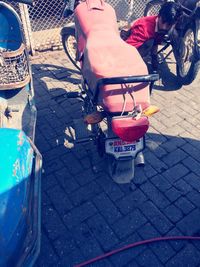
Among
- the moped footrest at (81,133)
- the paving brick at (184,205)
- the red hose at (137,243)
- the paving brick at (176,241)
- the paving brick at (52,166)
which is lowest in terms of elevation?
the paving brick at (176,241)

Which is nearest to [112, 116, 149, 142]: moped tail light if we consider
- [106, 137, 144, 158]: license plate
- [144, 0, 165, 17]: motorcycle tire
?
[106, 137, 144, 158]: license plate

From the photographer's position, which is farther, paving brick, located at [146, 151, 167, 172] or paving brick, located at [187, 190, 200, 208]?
paving brick, located at [146, 151, 167, 172]

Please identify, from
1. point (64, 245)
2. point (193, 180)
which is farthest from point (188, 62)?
point (64, 245)

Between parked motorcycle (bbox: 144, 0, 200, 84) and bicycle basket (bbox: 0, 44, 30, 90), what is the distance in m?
2.74

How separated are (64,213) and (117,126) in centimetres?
141

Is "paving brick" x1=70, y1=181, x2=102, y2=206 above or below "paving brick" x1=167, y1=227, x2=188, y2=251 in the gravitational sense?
above

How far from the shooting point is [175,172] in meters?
3.82

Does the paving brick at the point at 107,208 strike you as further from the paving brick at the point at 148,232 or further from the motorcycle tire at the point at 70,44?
the motorcycle tire at the point at 70,44

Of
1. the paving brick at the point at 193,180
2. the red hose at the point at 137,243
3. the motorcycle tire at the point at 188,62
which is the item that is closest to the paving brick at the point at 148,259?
the red hose at the point at 137,243

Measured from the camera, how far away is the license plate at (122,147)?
3.04 meters

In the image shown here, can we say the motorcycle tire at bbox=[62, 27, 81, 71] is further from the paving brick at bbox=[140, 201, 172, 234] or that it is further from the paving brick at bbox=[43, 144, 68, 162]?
the paving brick at bbox=[140, 201, 172, 234]

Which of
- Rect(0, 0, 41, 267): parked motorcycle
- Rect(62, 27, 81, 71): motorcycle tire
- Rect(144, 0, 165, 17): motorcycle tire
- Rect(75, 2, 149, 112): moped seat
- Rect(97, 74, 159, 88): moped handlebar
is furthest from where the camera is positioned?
Rect(144, 0, 165, 17): motorcycle tire

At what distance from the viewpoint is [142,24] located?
193 inches

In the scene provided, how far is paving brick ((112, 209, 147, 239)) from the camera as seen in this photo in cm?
319
